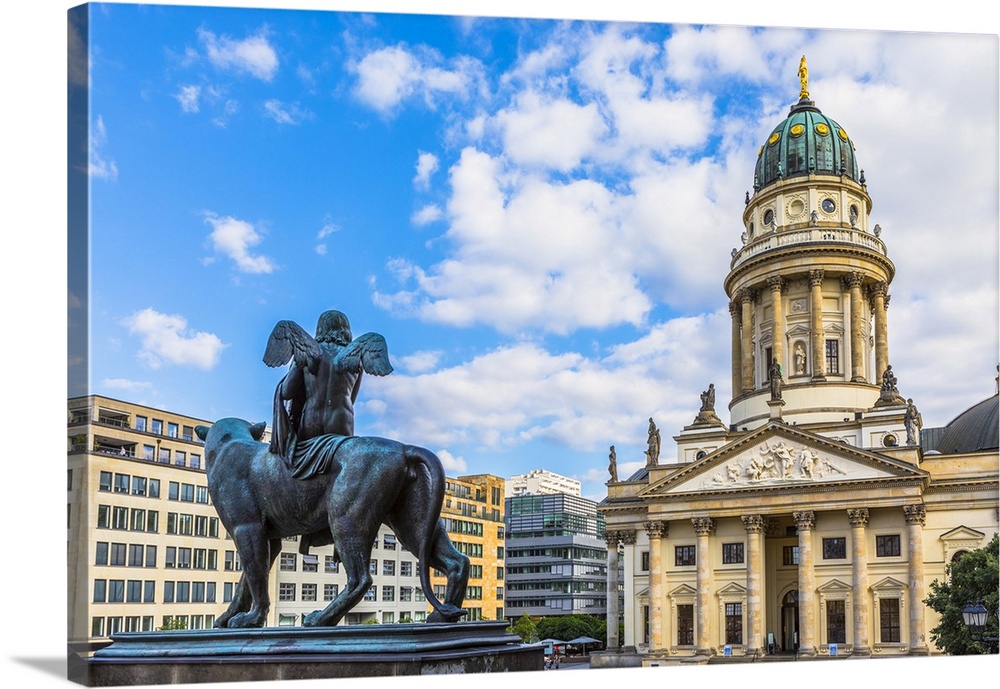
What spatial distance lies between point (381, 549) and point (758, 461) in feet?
98.7

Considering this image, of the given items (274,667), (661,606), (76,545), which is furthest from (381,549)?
(274,667)

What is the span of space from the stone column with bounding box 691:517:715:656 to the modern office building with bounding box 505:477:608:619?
38.5m

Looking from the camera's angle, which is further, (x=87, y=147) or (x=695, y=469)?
(x=695, y=469)

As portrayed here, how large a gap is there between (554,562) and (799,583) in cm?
4582

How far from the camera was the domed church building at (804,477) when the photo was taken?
64.2 metres

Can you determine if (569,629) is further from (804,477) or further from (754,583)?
(804,477)

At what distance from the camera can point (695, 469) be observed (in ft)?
226

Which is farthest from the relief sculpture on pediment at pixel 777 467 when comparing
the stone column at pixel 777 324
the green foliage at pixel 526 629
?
the green foliage at pixel 526 629

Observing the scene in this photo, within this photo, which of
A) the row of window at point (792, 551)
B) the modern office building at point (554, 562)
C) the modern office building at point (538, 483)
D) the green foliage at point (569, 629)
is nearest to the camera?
the row of window at point (792, 551)

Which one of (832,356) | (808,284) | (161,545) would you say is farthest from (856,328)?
(161,545)

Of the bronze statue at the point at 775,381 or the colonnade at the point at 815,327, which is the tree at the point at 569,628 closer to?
the colonnade at the point at 815,327

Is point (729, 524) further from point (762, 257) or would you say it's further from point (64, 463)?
point (64, 463)

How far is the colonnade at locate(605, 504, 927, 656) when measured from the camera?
6317cm

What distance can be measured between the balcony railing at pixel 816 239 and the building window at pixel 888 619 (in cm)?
2285
